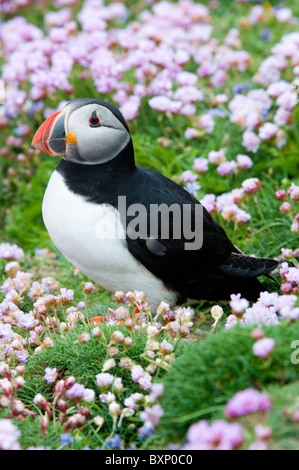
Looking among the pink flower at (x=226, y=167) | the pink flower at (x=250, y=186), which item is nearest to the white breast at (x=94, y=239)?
the pink flower at (x=250, y=186)

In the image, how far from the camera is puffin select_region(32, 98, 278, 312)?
336 cm

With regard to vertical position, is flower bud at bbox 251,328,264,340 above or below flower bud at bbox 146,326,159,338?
above

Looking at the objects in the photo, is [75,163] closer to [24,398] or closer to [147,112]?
[24,398]

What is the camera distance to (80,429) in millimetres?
2662

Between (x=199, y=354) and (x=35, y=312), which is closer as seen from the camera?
(x=199, y=354)

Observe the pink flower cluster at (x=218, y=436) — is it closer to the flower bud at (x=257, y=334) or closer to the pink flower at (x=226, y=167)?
the flower bud at (x=257, y=334)

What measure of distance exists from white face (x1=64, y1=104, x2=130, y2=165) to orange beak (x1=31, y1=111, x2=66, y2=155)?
0.03 meters

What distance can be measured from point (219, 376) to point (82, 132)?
1547 millimetres

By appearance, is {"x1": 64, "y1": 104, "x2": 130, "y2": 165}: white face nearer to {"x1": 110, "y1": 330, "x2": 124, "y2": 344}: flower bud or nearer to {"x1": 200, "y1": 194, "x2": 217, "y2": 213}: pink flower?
{"x1": 200, "y1": 194, "x2": 217, "y2": 213}: pink flower

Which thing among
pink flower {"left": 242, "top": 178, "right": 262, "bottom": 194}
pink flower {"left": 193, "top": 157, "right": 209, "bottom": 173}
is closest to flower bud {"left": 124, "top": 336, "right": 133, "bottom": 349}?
pink flower {"left": 242, "top": 178, "right": 262, "bottom": 194}

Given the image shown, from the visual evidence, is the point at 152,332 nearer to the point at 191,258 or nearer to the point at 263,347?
the point at 263,347

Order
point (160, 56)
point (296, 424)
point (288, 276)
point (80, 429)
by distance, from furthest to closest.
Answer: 1. point (160, 56)
2. point (288, 276)
3. point (80, 429)
4. point (296, 424)

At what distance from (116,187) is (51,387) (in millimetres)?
1080

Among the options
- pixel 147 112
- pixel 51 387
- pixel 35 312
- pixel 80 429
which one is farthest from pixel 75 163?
pixel 147 112
